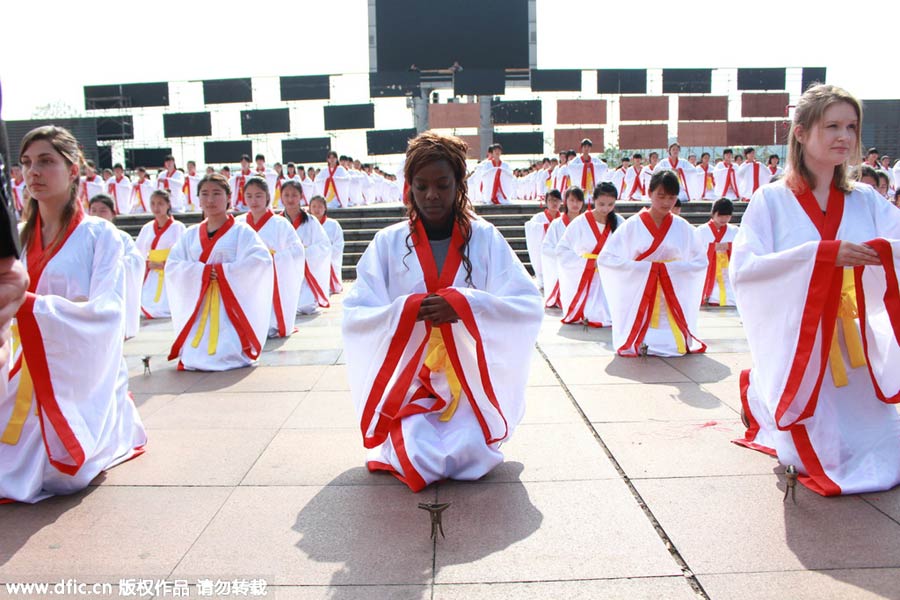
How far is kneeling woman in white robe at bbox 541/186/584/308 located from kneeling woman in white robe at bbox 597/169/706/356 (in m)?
2.94

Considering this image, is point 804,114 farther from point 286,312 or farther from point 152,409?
point 286,312

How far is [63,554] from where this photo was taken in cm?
305

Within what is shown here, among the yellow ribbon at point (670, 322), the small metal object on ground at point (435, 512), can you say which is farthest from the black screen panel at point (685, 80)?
the small metal object on ground at point (435, 512)

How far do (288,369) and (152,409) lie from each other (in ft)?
4.94

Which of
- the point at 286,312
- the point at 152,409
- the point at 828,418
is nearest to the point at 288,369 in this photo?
the point at 152,409

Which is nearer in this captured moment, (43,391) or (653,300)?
(43,391)

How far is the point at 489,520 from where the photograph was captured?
3.28 metres

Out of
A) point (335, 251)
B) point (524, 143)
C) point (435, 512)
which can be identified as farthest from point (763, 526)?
point (524, 143)

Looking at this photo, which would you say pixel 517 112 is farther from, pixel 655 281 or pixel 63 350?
pixel 63 350

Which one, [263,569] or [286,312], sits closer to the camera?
[263,569]

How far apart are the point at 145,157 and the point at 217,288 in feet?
95.0

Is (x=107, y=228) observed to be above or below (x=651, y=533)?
above

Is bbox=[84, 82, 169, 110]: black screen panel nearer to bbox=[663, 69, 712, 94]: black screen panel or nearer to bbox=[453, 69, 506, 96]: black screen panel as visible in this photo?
bbox=[453, 69, 506, 96]: black screen panel

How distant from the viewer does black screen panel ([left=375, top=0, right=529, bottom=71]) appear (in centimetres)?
2886
